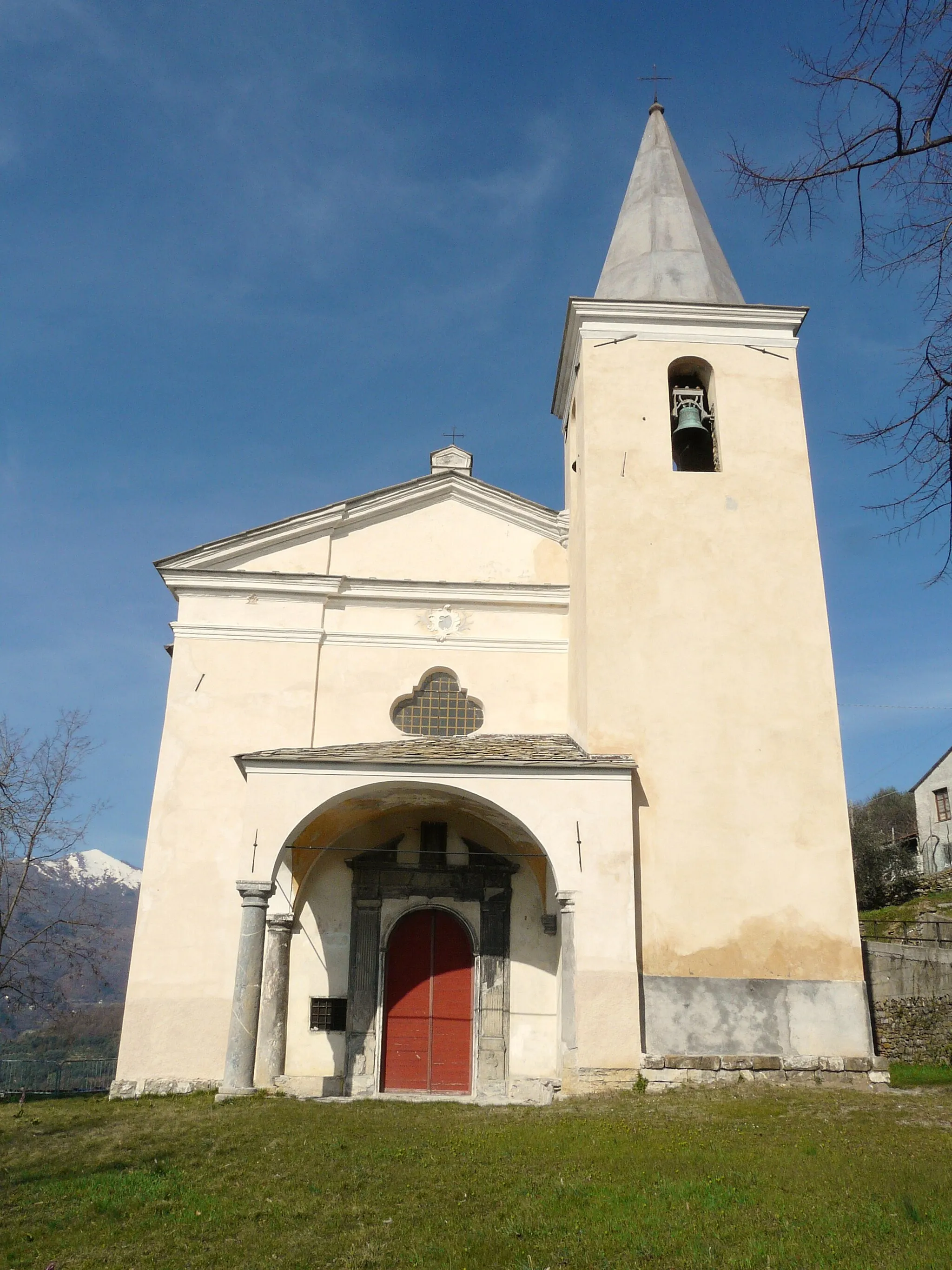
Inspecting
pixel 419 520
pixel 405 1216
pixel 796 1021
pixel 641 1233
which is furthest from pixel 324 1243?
pixel 419 520

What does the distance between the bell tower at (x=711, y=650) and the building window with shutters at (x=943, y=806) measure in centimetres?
2024

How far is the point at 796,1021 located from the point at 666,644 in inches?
196

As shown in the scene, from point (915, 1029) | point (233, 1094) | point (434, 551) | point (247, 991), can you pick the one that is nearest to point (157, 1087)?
point (233, 1094)

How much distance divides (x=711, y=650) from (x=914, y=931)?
9.38m

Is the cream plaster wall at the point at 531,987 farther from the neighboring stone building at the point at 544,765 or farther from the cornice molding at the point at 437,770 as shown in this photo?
the cornice molding at the point at 437,770

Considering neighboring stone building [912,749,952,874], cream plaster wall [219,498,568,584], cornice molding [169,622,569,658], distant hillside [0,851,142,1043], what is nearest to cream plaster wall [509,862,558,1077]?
cornice molding [169,622,569,658]

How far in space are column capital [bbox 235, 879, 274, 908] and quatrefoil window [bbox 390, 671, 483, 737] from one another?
412 centimetres

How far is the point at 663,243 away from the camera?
1719 centimetres

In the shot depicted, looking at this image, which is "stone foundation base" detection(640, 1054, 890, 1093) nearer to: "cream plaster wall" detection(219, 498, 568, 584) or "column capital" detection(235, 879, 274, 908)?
"column capital" detection(235, 879, 274, 908)

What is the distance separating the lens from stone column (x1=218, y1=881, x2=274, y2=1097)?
1144cm

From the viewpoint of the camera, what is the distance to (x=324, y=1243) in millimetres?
6176

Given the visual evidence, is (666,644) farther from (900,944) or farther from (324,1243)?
(324,1243)

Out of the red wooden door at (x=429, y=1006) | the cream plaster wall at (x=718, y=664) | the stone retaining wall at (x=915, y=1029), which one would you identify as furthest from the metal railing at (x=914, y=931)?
the red wooden door at (x=429, y=1006)

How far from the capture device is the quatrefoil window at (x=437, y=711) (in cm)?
1580
